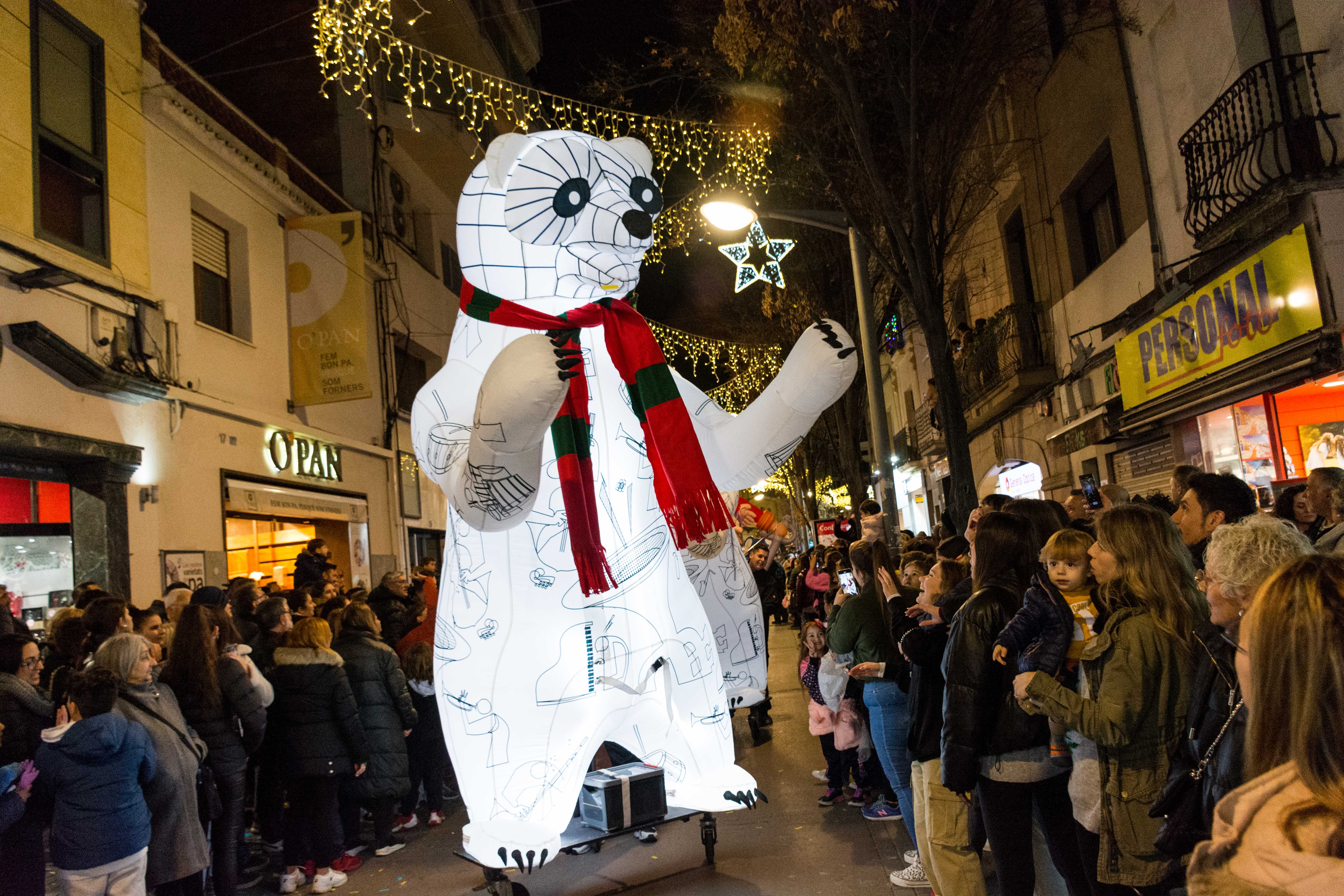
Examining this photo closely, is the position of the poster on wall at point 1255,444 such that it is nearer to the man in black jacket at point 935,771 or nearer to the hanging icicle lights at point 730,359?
Answer: the man in black jacket at point 935,771

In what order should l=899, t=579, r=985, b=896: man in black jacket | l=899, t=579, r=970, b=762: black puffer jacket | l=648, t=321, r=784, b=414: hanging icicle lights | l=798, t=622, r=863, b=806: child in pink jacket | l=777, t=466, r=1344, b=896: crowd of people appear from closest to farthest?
l=777, t=466, r=1344, b=896: crowd of people, l=899, t=579, r=985, b=896: man in black jacket, l=899, t=579, r=970, b=762: black puffer jacket, l=798, t=622, r=863, b=806: child in pink jacket, l=648, t=321, r=784, b=414: hanging icicle lights

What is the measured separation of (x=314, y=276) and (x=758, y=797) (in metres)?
10.6

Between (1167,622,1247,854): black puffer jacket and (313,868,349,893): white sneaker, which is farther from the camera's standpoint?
(313,868,349,893): white sneaker

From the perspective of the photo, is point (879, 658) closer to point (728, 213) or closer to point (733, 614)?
point (733, 614)

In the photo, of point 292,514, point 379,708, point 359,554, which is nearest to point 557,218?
point 379,708

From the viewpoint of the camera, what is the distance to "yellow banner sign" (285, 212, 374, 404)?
1177 cm

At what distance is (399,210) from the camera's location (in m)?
16.6

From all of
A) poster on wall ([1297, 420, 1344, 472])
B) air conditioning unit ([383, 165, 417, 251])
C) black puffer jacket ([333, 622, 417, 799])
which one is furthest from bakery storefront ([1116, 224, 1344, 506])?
air conditioning unit ([383, 165, 417, 251])

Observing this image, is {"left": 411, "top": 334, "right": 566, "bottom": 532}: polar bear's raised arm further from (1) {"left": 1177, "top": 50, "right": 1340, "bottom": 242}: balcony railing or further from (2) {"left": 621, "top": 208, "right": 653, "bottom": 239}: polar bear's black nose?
(1) {"left": 1177, "top": 50, "right": 1340, "bottom": 242}: balcony railing

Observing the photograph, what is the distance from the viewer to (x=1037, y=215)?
1251cm

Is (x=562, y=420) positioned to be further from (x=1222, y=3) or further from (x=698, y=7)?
(x=1222, y=3)

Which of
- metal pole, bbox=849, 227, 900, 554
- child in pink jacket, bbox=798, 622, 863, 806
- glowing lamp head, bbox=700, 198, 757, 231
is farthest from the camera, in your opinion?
metal pole, bbox=849, 227, 900, 554

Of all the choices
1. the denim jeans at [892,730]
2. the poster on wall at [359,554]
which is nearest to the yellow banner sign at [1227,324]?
the denim jeans at [892,730]

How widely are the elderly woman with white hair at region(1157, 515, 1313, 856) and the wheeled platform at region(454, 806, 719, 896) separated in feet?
4.69
